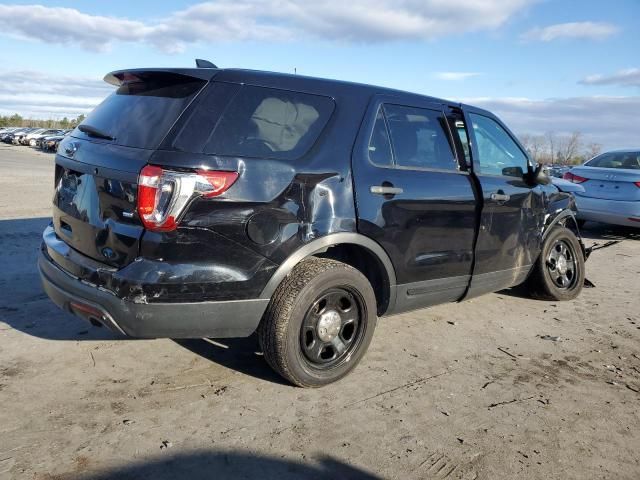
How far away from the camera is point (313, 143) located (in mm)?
3527

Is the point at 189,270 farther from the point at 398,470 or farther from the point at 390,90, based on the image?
the point at 390,90

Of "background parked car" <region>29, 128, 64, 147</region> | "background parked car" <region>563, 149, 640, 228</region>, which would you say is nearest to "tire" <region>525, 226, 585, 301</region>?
"background parked car" <region>563, 149, 640, 228</region>

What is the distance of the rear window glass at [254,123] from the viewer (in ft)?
10.3

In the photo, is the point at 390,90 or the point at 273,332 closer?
the point at 273,332

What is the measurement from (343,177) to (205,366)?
161 centimetres

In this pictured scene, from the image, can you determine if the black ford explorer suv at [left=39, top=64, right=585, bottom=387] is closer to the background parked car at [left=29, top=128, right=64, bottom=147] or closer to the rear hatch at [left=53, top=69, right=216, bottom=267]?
the rear hatch at [left=53, top=69, right=216, bottom=267]

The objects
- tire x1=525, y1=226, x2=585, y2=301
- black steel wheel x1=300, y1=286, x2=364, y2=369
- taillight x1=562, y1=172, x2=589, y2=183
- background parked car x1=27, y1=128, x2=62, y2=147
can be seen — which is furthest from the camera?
background parked car x1=27, y1=128, x2=62, y2=147

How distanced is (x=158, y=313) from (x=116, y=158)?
0.92 metres

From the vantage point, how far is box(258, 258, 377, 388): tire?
11.0ft

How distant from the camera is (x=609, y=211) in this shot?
955cm

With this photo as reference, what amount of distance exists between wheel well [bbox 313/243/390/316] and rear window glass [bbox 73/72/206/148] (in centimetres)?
131

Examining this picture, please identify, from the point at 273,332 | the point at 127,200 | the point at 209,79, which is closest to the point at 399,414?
the point at 273,332

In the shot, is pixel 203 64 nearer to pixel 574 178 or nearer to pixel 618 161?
pixel 574 178

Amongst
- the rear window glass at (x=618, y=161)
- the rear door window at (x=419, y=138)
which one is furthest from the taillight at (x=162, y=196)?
the rear window glass at (x=618, y=161)
